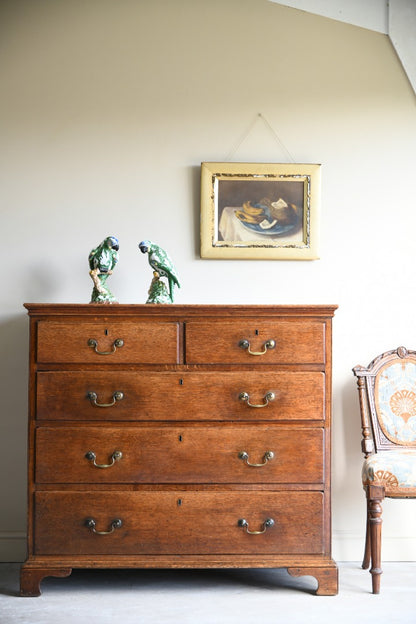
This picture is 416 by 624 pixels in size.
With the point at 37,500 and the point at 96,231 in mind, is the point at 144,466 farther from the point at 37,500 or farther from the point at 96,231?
the point at 96,231

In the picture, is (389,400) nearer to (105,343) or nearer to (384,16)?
(105,343)

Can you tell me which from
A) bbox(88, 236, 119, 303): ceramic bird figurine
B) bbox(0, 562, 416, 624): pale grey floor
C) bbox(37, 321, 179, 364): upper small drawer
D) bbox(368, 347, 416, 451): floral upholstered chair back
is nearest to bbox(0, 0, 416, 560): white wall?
bbox(368, 347, 416, 451): floral upholstered chair back

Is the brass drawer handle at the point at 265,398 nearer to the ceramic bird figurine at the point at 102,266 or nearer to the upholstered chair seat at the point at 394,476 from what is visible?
the upholstered chair seat at the point at 394,476

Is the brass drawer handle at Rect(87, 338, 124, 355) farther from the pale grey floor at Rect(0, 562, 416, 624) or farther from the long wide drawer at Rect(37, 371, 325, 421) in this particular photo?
the pale grey floor at Rect(0, 562, 416, 624)

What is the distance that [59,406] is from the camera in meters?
2.81

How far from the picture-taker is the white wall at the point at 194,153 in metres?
3.48

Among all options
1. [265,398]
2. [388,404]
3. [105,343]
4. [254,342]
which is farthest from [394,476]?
[105,343]

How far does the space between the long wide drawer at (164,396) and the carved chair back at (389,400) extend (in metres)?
0.53

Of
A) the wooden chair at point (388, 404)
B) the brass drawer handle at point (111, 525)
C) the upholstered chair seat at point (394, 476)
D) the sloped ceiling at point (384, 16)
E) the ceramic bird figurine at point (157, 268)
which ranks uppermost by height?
the sloped ceiling at point (384, 16)

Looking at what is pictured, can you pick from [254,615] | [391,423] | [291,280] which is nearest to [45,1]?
[291,280]

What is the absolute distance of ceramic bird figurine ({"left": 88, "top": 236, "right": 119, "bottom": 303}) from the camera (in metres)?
3.08

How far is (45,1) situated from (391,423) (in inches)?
114

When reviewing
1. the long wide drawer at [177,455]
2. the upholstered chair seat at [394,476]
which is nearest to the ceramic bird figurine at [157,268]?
the long wide drawer at [177,455]

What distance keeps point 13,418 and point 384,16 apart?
297 centimetres
